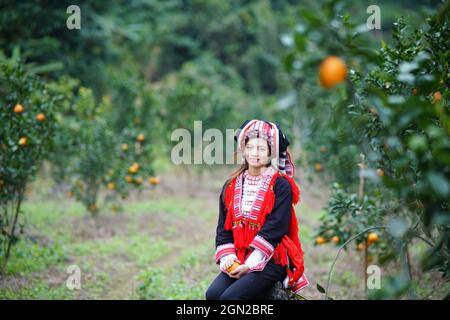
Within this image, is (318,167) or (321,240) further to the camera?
(318,167)

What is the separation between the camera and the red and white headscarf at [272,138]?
9.55 ft

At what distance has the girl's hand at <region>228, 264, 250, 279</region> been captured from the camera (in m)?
2.80

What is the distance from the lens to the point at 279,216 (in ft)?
9.21

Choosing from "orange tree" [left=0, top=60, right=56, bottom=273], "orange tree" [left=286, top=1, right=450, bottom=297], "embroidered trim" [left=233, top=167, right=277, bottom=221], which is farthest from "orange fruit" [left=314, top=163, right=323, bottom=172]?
"embroidered trim" [left=233, top=167, right=277, bottom=221]

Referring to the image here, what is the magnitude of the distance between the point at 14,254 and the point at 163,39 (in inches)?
591

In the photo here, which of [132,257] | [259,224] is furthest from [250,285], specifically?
[132,257]

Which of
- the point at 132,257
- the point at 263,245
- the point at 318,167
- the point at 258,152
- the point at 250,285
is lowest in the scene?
the point at 250,285

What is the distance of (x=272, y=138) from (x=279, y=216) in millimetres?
461

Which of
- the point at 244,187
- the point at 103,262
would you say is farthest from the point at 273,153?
the point at 103,262

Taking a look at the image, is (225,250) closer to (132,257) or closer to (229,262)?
(229,262)

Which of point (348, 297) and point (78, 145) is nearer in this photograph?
point (348, 297)

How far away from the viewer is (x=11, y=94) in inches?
167

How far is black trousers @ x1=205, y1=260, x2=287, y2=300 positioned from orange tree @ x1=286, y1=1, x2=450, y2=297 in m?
0.68

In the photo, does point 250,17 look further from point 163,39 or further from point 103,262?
point 103,262
